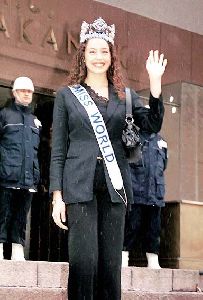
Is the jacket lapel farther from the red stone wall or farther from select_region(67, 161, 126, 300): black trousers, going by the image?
the red stone wall

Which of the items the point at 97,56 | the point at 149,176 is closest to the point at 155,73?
the point at 97,56

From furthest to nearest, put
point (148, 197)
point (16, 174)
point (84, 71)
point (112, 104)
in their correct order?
point (148, 197) → point (16, 174) → point (84, 71) → point (112, 104)

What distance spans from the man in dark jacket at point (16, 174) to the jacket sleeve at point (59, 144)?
3.02 metres

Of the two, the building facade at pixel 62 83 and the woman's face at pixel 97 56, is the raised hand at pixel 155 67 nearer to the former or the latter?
the woman's face at pixel 97 56

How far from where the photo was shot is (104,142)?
10.1 ft

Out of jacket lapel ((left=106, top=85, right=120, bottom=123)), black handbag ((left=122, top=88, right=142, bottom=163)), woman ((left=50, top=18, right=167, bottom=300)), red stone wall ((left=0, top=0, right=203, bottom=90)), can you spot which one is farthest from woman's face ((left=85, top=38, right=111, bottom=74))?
red stone wall ((left=0, top=0, right=203, bottom=90))

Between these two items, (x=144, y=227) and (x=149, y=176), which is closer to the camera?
(x=149, y=176)

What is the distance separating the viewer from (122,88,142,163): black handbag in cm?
313

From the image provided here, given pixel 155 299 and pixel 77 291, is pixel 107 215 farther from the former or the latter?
pixel 155 299

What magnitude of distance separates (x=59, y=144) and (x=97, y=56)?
1.45ft

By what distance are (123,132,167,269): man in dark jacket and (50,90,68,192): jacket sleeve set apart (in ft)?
11.7

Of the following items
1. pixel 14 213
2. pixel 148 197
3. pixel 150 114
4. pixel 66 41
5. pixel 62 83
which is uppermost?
pixel 66 41

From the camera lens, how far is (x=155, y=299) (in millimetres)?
5891

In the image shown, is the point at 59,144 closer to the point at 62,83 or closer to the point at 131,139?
the point at 131,139
